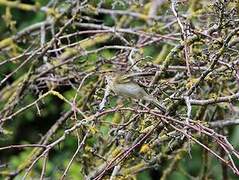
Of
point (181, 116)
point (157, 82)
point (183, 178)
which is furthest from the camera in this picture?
point (183, 178)

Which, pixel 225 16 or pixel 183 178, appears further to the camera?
pixel 183 178

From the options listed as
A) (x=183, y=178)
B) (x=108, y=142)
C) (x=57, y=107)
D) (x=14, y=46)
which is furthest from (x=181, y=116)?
(x=57, y=107)

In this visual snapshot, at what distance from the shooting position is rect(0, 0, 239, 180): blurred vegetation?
1.55 meters

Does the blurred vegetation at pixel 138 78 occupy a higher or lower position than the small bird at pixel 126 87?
lower

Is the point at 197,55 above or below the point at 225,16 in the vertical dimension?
below

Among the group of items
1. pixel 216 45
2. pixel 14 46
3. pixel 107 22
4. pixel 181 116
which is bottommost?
pixel 107 22

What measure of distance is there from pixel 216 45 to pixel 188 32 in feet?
0.24

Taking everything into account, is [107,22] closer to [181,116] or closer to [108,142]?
[108,142]

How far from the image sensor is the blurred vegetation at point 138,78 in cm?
155

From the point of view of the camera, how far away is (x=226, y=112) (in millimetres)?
2377

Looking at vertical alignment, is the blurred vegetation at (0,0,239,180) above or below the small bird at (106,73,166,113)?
below

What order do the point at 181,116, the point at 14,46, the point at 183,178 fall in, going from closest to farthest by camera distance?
the point at 181,116, the point at 14,46, the point at 183,178

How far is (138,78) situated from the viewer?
1.65m

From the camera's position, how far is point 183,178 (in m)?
3.87
